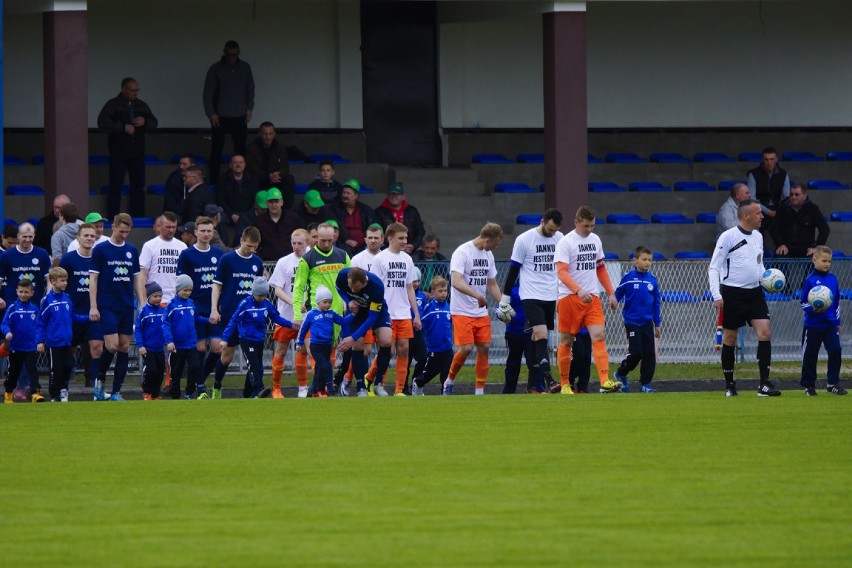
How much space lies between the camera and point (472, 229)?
2550cm

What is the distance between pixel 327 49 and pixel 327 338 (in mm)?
11943

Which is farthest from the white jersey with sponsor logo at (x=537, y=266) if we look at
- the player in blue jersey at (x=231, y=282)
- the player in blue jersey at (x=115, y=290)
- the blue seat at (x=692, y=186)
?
the blue seat at (x=692, y=186)

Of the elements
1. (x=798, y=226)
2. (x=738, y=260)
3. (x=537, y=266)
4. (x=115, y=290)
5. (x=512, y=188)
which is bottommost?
(x=115, y=290)

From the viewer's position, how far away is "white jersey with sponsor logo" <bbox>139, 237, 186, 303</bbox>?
1845 centimetres

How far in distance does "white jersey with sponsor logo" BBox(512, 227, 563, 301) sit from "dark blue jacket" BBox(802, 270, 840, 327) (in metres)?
2.66

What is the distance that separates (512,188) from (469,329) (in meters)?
8.93

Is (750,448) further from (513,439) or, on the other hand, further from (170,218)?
(170,218)

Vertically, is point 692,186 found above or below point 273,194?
above

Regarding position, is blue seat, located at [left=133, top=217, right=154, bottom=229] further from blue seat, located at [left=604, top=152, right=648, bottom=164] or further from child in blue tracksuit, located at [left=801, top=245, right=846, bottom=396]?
child in blue tracksuit, located at [left=801, top=245, right=846, bottom=396]

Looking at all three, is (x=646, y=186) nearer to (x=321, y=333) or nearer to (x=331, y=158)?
(x=331, y=158)

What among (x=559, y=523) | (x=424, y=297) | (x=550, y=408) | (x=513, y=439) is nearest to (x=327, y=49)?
(x=424, y=297)

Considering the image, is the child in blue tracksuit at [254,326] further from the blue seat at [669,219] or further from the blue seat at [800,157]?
the blue seat at [800,157]

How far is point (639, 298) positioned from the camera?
725 inches

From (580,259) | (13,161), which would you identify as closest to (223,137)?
(13,161)
